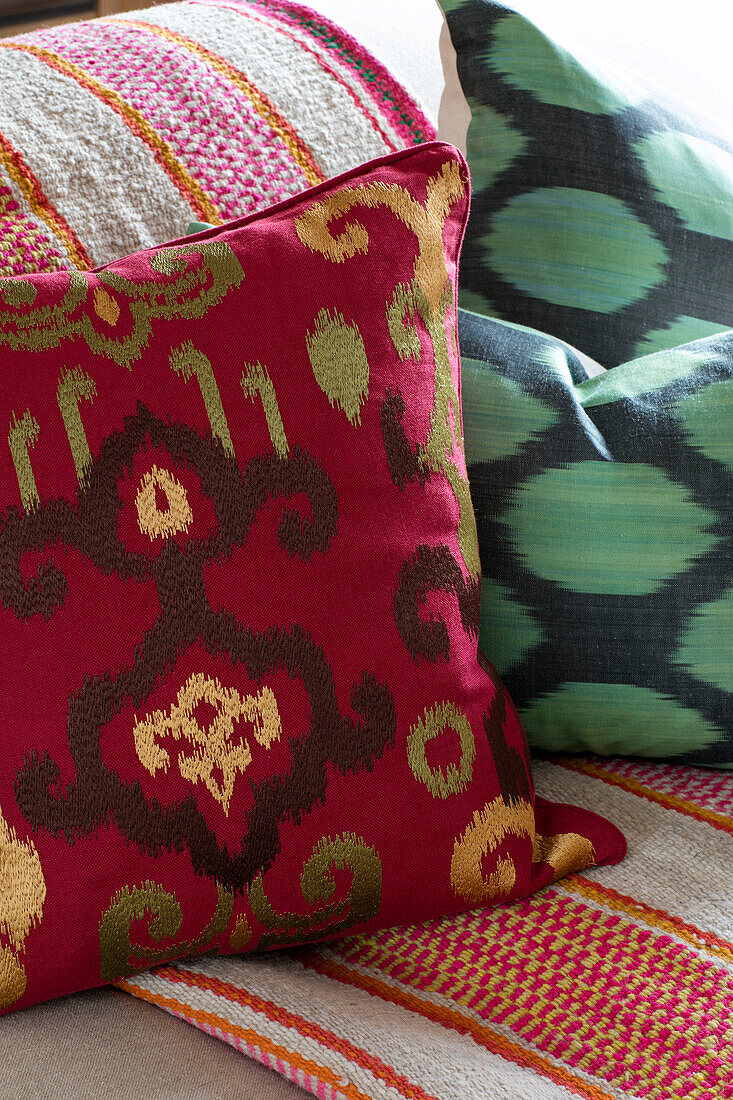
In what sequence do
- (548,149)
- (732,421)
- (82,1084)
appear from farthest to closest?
(548,149) < (732,421) < (82,1084)

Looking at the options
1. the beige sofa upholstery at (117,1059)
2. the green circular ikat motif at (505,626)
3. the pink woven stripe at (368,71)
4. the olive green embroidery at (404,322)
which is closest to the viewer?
the beige sofa upholstery at (117,1059)

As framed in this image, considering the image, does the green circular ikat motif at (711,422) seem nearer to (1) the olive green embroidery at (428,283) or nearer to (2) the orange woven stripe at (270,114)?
(1) the olive green embroidery at (428,283)

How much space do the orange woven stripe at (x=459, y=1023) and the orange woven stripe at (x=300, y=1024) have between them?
0.05m

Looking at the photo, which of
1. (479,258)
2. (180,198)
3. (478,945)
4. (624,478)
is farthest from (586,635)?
(180,198)

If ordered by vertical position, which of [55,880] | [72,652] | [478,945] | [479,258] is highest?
[479,258]

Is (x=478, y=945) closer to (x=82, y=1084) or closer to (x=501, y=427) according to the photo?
(x=82, y=1084)

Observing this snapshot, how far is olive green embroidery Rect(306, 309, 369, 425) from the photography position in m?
0.54

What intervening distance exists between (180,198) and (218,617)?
45 centimetres

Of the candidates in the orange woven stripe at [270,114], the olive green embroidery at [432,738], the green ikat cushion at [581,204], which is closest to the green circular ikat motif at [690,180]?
the green ikat cushion at [581,204]

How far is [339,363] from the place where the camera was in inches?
21.6

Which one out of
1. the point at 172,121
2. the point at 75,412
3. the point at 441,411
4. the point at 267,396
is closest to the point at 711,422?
the point at 441,411

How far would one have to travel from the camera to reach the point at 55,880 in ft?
1.55

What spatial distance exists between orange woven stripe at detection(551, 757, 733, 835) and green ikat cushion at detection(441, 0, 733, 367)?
338 mm

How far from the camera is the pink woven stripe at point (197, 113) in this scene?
82cm
